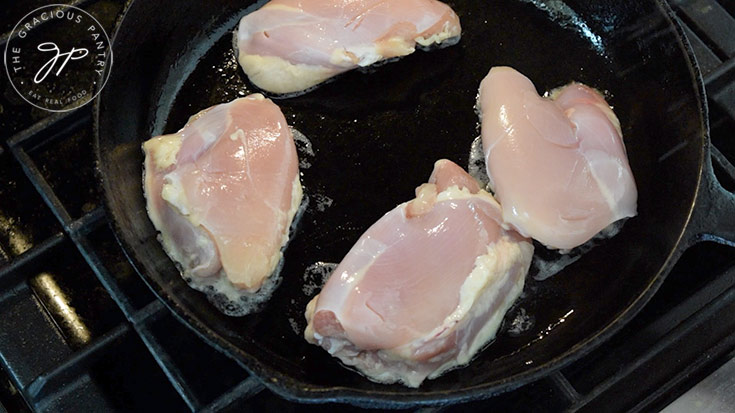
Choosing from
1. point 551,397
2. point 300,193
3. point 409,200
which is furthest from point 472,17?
point 551,397

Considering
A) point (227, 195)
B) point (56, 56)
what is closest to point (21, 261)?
point (227, 195)

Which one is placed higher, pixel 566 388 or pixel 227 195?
pixel 227 195

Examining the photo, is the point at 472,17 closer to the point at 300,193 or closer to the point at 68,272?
the point at 300,193

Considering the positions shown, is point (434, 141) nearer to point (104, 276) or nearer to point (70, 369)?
point (104, 276)

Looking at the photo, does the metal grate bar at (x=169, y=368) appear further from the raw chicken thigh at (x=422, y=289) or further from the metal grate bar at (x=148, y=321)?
the raw chicken thigh at (x=422, y=289)

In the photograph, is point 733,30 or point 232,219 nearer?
point 232,219

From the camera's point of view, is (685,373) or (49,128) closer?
(685,373)

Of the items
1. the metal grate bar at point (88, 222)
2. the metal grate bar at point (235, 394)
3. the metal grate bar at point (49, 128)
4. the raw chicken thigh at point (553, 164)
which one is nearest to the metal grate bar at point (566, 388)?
the raw chicken thigh at point (553, 164)
